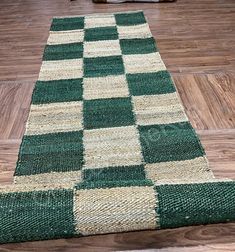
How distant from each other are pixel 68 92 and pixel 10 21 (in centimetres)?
166

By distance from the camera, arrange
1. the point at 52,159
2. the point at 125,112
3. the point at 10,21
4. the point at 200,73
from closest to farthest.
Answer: the point at 52,159
the point at 125,112
the point at 200,73
the point at 10,21

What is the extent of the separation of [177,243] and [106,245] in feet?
0.44

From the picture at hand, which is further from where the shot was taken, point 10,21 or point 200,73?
point 10,21

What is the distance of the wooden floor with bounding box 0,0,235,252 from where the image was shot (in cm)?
71

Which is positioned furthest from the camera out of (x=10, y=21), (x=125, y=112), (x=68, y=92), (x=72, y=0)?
(x=72, y=0)

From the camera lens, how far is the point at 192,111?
6.33ft

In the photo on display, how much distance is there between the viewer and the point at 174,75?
2.31m

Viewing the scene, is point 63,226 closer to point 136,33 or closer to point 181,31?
point 136,33

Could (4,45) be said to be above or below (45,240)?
below

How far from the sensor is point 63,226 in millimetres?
715

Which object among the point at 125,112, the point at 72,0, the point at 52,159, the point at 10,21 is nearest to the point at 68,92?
the point at 125,112

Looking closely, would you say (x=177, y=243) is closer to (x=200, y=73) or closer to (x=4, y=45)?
(x=200, y=73)

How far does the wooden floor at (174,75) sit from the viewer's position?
71 centimetres

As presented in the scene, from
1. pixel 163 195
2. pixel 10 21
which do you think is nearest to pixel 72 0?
pixel 10 21
